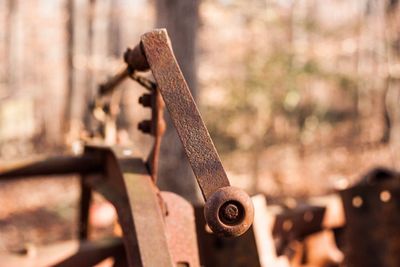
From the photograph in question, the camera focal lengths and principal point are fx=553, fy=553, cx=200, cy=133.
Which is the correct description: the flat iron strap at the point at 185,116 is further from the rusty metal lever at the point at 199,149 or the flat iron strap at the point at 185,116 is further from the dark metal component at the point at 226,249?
the dark metal component at the point at 226,249

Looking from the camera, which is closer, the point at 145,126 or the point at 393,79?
the point at 145,126

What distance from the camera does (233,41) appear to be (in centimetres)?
2267

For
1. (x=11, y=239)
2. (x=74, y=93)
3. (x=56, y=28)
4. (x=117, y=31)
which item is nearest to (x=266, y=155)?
(x=74, y=93)

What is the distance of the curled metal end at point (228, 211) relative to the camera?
1099mm

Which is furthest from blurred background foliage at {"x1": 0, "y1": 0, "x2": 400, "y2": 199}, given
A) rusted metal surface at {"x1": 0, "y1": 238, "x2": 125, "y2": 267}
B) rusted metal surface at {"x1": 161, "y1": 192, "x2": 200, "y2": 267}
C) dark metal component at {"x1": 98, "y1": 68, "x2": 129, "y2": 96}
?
rusted metal surface at {"x1": 161, "y1": 192, "x2": 200, "y2": 267}

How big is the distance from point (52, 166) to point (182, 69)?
319cm

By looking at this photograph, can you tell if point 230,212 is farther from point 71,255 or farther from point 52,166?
point 52,166

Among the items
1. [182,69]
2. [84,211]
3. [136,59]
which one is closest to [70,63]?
[182,69]

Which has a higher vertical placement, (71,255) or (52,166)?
(52,166)

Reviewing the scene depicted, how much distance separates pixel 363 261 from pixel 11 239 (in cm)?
795

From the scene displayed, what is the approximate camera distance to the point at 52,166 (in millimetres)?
2664

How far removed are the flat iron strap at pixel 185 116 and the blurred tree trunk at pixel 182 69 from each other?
426cm

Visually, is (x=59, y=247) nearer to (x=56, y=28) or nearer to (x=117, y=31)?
(x=117, y=31)

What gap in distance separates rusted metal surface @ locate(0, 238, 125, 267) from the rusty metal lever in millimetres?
974
